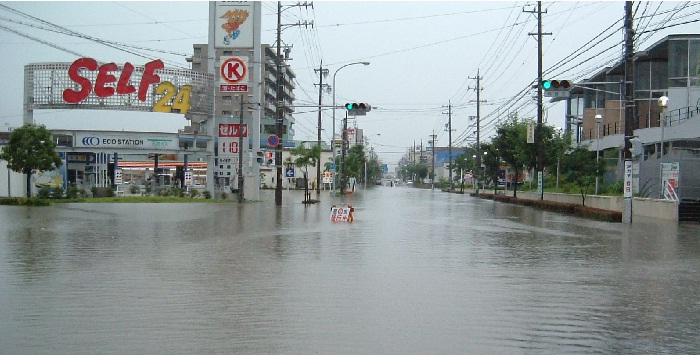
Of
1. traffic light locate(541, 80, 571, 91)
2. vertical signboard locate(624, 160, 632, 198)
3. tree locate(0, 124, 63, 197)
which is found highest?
traffic light locate(541, 80, 571, 91)

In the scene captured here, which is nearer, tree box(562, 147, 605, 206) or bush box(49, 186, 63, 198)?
tree box(562, 147, 605, 206)

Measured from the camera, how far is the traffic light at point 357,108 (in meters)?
33.4

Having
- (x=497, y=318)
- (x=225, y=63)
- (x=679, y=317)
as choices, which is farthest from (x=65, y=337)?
(x=225, y=63)

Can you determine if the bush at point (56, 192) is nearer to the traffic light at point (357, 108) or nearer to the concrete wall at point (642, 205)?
the traffic light at point (357, 108)

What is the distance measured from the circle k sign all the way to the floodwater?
2361cm

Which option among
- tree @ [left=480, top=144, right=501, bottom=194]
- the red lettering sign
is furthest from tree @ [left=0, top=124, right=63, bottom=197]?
tree @ [left=480, top=144, right=501, bottom=194]

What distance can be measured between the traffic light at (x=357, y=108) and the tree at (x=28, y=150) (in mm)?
17030

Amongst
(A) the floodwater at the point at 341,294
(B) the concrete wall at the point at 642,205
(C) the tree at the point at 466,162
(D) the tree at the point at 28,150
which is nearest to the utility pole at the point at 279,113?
(D) the tree at the point at 28,150

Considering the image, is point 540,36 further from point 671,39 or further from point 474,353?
point 474,353

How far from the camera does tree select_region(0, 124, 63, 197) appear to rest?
3612 centimetres

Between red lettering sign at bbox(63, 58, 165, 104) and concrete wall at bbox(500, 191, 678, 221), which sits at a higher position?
red lettering sign at bbox(63, 58, 165, 104)

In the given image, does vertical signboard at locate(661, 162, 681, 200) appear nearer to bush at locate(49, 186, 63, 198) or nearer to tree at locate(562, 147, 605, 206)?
tree at locate(562, 147, 605, 206)

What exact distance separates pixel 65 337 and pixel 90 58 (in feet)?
131

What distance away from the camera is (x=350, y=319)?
27.8ft
